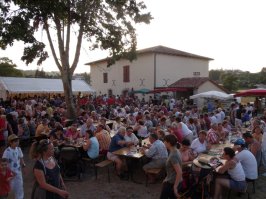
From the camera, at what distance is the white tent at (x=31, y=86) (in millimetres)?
26328

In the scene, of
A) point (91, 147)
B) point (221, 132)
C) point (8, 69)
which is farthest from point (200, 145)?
point (8, 69)

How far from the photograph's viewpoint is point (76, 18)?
1508 cm

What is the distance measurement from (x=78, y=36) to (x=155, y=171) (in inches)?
413

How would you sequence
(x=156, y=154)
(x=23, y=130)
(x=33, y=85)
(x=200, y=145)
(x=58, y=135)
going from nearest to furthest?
(x=156, y=154)
(x=200, y=145)
(x=58, y=135)
(x=23, y=130)
(x=33, y=85)

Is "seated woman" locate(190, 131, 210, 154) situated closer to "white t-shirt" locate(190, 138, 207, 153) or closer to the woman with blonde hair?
"white t-shirt" locate(190, 138, 207, 153)

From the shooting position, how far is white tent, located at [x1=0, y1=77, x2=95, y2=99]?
86.4ft

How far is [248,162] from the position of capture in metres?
6.36

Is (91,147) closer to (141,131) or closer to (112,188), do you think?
(112,188)

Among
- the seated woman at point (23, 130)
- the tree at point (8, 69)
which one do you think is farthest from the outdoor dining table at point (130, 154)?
the tree at point (8, 69)

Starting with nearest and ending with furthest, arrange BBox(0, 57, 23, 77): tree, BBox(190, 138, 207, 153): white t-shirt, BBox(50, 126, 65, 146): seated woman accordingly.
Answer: BBox(190, 138, 207, 153): white t-shirt < BBox(50, 126, 65, 146): seated woman < BBox(0, 57, 23, 77): tree

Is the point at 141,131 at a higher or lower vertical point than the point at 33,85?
lower

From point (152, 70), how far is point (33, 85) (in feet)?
40.7

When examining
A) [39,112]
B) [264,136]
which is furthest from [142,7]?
[264,136]

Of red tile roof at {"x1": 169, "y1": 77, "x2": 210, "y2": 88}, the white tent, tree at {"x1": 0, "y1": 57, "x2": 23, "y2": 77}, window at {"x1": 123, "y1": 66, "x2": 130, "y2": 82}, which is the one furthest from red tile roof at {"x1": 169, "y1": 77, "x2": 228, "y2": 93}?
tree at {"x1": 0, "y1": 57, "x2": 23, "y2": 77}
